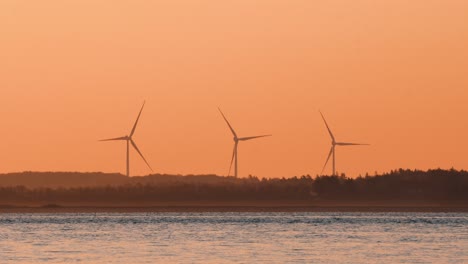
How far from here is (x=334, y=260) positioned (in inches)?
3676

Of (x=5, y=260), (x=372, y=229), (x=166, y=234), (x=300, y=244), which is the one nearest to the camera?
(x=5, y=260)

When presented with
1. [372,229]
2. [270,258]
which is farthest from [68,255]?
[372,229]

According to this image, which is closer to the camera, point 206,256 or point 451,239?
point 206,256

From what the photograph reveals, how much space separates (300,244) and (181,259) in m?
19.8

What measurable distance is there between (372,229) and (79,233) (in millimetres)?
27906

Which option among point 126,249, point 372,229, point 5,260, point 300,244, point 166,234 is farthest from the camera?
point 372,229

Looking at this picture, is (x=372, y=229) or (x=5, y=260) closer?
(x=5, y=260)

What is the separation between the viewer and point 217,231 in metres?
141

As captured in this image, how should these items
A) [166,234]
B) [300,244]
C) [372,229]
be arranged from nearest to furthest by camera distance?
[300,244]
[166,234]
[372,229]

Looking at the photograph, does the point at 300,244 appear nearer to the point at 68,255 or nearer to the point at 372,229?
the point at 68,255

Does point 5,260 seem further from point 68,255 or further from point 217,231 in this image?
point 217,231

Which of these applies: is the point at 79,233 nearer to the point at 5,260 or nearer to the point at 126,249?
the point at 126,249

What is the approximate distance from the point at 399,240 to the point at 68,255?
100.0 feet

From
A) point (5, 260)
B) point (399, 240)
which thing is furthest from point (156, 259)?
point (399, 240)
